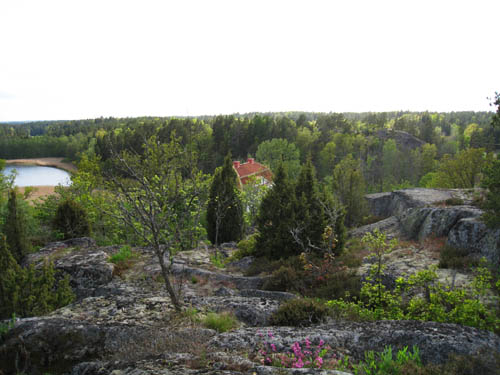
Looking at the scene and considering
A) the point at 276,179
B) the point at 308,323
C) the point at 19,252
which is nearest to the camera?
the point at 308,323

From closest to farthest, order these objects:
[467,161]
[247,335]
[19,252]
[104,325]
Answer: [247,335] → [104,325] → [19,252] → [467,161]

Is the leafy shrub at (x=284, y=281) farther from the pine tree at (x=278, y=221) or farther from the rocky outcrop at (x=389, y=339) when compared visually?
the rocky outcrop at (x=389, y=339)

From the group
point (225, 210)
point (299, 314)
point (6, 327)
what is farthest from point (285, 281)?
point (225, 210)

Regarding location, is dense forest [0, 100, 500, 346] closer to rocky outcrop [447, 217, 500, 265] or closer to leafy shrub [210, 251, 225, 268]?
rocky outcrop [447, 217, 500, 265]

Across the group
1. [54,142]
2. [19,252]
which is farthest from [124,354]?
[54,142]

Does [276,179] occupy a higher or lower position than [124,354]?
higher

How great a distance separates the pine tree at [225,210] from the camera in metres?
20.9

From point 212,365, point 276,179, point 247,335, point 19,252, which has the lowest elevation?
point 19,252

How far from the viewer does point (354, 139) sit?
61.8 metres

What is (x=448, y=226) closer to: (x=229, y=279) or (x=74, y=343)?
(x=229, y=279)

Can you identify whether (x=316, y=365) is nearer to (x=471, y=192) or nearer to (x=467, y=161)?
(x=471, y=192)

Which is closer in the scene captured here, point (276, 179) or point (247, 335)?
point (247, 335)

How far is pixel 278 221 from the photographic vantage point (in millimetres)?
15219

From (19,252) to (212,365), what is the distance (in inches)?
517
